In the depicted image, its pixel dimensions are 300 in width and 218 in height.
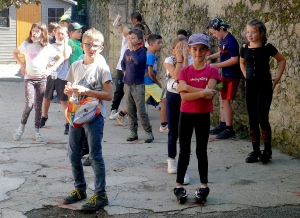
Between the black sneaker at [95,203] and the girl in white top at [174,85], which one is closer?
the black sneaker at [95,203]

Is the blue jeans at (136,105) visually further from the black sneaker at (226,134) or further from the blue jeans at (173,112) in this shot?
the blue jeans at (173,112)

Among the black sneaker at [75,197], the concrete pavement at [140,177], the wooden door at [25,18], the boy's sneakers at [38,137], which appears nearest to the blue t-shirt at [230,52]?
the concrete pavement at [140,177]

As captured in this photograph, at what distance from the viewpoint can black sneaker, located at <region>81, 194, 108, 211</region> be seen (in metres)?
5.39

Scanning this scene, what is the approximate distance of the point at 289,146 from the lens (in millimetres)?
7648

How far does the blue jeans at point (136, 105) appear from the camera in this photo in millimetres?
8438

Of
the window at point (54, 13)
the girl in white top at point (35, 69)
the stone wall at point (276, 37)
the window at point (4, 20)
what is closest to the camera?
the stone wall at point (276, 37)

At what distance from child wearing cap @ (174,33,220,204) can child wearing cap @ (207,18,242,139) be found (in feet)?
9.13

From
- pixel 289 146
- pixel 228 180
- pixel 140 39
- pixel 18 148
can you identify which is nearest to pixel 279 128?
pixel 289 146

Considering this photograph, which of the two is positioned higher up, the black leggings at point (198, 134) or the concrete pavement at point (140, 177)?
the black leggings at point (198, 134)

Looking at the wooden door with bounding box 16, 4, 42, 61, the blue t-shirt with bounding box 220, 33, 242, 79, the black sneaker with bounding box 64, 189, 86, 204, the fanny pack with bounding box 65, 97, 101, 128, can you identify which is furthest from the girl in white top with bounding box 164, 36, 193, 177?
the wooden door with bounding box 16, 4, 42, 61

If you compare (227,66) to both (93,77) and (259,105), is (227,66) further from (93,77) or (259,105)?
(93,77)

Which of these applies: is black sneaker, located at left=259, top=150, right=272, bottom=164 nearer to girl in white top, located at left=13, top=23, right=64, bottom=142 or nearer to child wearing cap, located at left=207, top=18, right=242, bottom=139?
child wearing cap, located at left=207, top=18, right=242, bottom=139

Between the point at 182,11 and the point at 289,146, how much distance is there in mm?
4299

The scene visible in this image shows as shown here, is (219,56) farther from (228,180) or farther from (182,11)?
(228,180)
